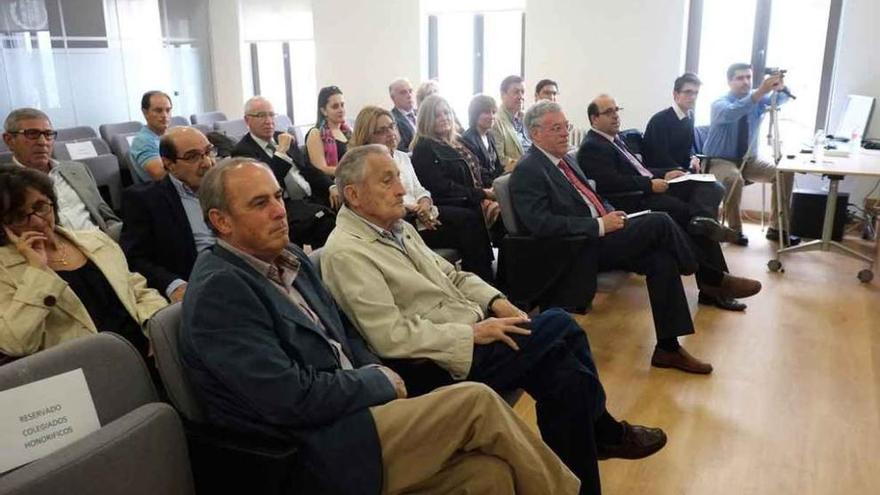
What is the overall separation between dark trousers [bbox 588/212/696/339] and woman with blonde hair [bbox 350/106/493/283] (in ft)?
2.36

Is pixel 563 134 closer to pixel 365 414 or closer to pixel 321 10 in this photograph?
pixel 365 414

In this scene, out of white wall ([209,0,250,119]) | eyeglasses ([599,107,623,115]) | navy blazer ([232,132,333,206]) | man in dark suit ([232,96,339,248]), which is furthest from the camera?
white wall ([209,0,250,119])

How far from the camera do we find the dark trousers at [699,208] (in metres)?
3.80

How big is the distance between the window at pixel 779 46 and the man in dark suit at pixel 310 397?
5488mm

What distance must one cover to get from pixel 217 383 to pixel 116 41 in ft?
23.8

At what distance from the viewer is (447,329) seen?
79.0 inches

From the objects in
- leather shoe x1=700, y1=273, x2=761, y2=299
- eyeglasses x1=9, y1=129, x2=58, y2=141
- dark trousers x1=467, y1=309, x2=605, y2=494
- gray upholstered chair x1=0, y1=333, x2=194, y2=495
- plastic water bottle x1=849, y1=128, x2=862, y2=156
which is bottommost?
leather shoe x1=700, y1=273, x2=761, y2=299

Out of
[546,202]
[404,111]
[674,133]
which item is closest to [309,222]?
[546,202]

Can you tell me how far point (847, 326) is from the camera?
146 inches

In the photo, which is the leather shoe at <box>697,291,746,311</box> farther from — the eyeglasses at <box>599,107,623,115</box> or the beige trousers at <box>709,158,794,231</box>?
the beige trousers at <box>709,158,794,231</box>

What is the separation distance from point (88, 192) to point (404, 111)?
110 inches

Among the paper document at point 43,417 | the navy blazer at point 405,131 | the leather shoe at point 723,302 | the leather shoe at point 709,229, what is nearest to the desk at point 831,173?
the leather shoe at point 723,302

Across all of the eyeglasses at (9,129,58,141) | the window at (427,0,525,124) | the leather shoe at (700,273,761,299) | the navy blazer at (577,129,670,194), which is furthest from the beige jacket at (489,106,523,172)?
the eyeglasses at (9,129,58,141)

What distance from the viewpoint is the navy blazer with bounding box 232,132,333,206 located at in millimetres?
3924
